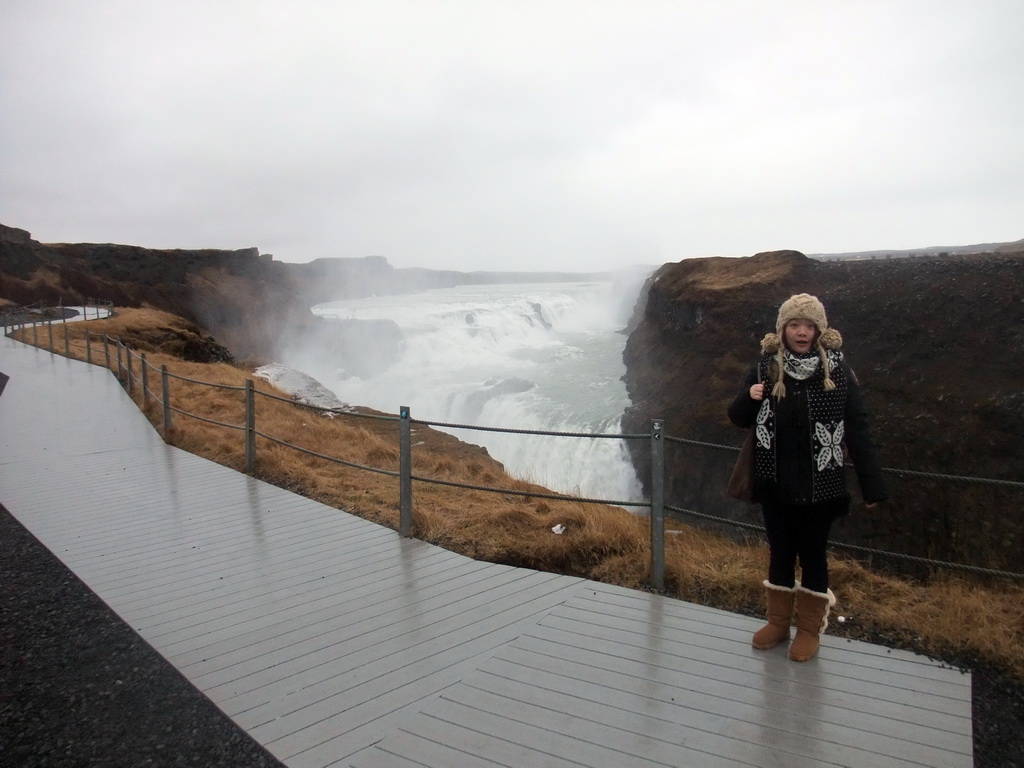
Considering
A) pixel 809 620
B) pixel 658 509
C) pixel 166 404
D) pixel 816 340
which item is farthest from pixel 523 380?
pixel 816 340

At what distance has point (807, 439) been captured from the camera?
310 cm

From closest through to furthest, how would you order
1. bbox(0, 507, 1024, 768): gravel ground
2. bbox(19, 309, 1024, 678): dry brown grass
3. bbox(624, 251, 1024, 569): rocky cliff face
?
bbox(0, 507, 1024, 768): gravel ground < bbox(19, 309, 1024, 678): dry brown grass < bbox(624, 251, 1024, 569): rocky cliff face

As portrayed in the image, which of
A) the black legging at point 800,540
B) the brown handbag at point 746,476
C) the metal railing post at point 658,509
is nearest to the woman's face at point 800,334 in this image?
the brown handbag at point 746,476

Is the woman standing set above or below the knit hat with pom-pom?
below

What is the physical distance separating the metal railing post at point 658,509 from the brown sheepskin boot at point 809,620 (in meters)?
0.98

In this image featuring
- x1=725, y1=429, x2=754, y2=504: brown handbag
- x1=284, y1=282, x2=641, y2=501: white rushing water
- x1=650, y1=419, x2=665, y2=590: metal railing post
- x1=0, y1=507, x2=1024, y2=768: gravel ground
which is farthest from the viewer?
x1=284, y1=282, x2=641, y2=501: white rushing water

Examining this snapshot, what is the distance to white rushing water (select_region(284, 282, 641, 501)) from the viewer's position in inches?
824

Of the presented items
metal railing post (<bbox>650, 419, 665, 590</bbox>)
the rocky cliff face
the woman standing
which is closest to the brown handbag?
the woman standing

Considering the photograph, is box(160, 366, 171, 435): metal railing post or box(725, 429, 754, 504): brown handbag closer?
box(725, 429, 754, 504): brown handbag

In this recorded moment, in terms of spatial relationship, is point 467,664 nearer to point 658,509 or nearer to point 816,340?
point 658,509

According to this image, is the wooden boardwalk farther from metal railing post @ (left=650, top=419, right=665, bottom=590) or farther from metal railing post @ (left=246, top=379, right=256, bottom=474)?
metal railing post @ (left=246, top=379, right=256, bottom=474)

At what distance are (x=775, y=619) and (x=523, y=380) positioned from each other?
30078 mm

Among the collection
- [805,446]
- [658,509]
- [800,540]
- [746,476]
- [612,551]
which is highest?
[805,446]

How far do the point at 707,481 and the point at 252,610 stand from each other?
531 inches
